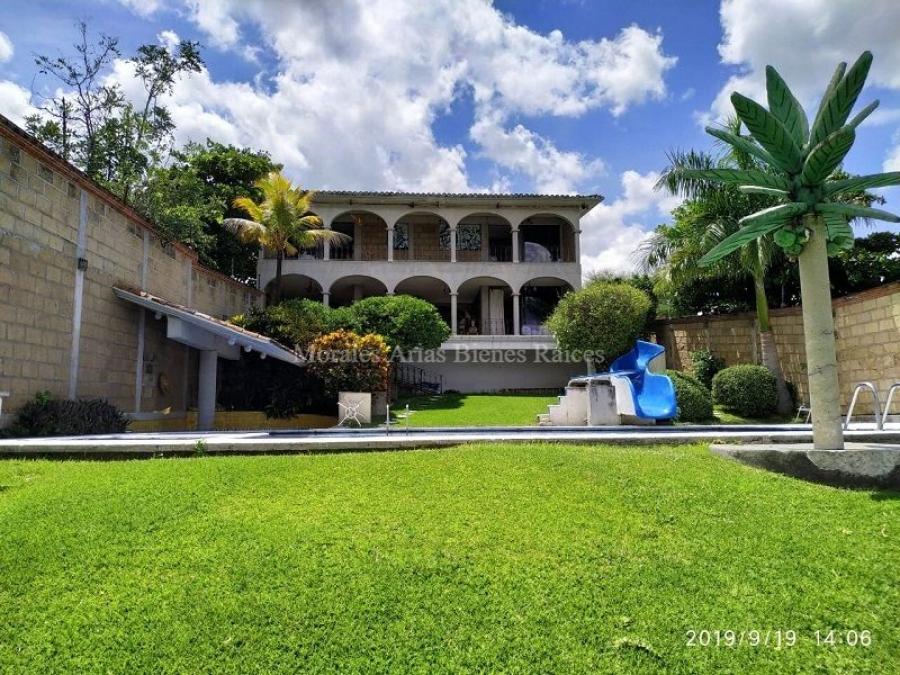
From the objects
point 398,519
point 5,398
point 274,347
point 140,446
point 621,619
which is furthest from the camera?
point 274,347

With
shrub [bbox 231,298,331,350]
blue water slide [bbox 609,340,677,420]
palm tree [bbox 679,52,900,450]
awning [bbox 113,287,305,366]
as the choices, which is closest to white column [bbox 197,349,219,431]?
awning [bbox 113,287,305,366]

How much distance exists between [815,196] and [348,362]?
9.72 meters

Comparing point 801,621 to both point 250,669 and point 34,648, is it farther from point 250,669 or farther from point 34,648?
point 34,648

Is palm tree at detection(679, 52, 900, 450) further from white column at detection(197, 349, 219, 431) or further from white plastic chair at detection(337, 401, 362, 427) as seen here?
white column at detection(197, 349, 219, 431)

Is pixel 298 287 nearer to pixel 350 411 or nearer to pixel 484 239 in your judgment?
pixel 484 239

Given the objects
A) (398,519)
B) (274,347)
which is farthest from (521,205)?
(398,519)

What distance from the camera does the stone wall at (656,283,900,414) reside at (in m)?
11.0

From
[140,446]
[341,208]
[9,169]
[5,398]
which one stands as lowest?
[140,446]

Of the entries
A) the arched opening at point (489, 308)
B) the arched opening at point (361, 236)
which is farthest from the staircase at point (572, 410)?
the arched opening at point (361, 236)

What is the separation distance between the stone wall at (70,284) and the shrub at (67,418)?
202 millimetres

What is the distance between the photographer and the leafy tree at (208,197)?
17.3 m

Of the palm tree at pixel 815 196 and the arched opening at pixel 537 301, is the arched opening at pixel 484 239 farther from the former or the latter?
the palm tree at pixel 815 196

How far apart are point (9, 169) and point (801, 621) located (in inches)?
411

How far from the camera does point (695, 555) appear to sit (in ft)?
11.7
